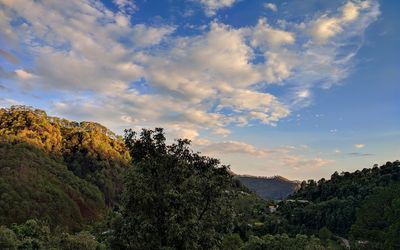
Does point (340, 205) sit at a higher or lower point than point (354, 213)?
higher

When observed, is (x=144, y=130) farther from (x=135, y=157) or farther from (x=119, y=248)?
(x=119, y=248)

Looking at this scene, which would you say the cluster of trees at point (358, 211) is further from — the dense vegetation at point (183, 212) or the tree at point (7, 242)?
the tree at point (7, 242)

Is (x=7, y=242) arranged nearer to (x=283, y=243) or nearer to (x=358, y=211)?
(x=283, y=243)

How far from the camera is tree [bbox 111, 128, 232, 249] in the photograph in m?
24.0

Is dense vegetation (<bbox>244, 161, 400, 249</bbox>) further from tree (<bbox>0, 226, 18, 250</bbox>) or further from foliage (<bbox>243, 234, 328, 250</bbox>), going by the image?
tree (<bbox>0, 226, 18, 250</bbox>)

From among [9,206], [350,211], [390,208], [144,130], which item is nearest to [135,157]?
[144,130]

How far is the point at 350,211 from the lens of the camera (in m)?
151

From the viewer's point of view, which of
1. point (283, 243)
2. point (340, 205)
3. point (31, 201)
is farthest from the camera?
point (31, 201)

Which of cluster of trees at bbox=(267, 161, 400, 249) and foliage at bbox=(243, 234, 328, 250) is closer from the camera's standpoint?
foliage at bbox=(243, 234, 328, 250)

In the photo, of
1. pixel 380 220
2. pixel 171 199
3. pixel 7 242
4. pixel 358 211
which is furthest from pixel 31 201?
pixel 171 199

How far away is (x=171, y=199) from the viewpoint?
2438 cm

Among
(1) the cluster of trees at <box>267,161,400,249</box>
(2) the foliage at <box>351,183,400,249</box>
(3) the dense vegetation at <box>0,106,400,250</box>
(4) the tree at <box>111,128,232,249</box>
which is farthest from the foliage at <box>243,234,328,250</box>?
(4) the tree at <box>111,128,232,249</box>

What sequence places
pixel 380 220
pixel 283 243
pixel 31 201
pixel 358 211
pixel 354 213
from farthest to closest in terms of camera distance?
pixel 31 201
pixel 354 213
pixel 358 211
pixel 283 243
pixel 380 220

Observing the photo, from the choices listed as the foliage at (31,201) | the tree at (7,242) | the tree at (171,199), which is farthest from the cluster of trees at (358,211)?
the foliage at (31,201)
